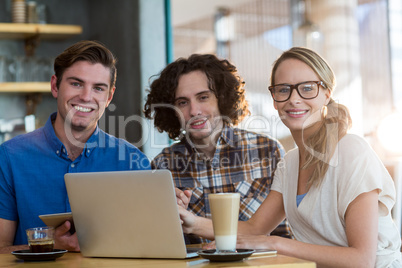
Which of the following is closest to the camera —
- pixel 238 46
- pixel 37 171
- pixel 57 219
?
pixel 57 219

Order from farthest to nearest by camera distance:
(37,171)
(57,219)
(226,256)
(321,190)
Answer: (37,171) < (321,190) < (57,219) < (226,256)

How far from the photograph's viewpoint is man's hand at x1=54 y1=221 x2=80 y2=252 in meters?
1.62

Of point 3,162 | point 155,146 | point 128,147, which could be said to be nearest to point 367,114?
point 155,146

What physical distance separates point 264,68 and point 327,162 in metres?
4.99

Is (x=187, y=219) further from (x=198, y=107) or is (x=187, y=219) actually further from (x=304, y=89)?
Result: (x=198, y=107)

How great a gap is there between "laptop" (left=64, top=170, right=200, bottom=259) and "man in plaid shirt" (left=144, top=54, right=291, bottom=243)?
0.90m

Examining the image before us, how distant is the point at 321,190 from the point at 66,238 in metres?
0.83

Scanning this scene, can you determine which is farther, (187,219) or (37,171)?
(37,171)

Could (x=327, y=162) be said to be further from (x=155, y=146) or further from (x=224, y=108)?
(x=155, y=146)

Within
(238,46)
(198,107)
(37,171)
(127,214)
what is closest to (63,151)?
(37,171)

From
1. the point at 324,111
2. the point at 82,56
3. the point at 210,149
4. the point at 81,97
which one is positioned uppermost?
the point at 82,56

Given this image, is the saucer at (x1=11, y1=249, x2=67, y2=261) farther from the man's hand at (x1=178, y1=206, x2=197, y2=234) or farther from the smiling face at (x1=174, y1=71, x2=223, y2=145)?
the smiling face at (x1=174, y1=71, x2=223, y2=145)

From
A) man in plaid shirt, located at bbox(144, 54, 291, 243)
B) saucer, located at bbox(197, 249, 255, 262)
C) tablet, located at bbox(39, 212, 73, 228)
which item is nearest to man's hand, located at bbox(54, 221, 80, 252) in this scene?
tablet, located at bbox(39, 212, 73, 228)

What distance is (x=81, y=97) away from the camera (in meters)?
2.25
